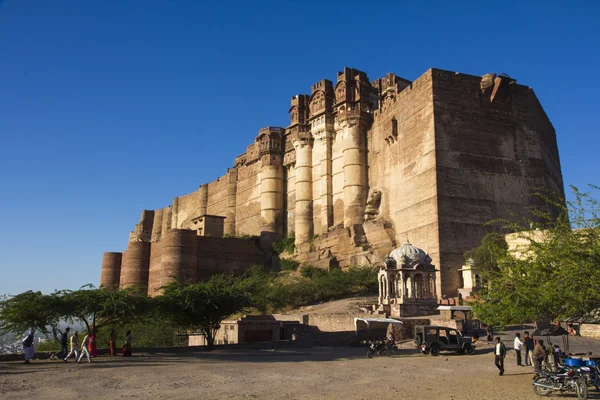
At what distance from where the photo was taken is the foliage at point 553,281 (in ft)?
28.2

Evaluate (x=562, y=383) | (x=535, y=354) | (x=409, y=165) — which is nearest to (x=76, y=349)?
(x=535, y=354)

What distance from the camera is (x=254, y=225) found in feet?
144

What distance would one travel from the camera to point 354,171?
3459cm

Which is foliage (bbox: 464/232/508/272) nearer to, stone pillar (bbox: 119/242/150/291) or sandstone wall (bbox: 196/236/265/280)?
sandstone wall (bbox: 196/236/265/280)

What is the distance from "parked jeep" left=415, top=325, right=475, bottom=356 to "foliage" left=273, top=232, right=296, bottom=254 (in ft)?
74.6

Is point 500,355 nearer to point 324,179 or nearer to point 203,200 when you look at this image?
point 324,179

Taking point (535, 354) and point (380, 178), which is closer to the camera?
point (535, 354)

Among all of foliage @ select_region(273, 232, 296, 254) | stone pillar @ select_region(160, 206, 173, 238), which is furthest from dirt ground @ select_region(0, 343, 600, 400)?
stone pillar @ select_region(160, 206, 173, 238)

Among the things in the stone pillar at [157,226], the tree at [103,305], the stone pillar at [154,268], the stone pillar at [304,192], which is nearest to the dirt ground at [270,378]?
the tree at [103,305]

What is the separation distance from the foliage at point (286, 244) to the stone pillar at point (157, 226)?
2109 centimetres

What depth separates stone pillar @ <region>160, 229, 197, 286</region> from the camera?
34816 mm

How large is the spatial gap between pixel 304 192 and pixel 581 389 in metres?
30.3

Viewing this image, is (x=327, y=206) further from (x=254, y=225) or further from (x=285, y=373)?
(x=285, y=373)

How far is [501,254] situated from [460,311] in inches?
355
